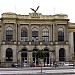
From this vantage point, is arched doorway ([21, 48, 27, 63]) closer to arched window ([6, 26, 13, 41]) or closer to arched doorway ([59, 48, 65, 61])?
arched window ([6, 26, 13, 41])

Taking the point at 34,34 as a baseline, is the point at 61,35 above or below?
below

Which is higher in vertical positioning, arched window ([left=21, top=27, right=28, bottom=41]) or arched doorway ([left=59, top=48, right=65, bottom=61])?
arched window ([left=21, top=27, right=28, bottom=41])

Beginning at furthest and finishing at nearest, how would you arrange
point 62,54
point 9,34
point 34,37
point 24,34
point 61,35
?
point 34,37
point 61,35
point 24,34
point 62,54
point 9,34

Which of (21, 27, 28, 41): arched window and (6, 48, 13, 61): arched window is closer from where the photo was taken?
(6, 48, 13, 61): arched window

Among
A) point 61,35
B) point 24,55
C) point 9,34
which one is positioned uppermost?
point 9,34

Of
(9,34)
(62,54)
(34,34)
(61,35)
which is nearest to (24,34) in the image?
(34,34)

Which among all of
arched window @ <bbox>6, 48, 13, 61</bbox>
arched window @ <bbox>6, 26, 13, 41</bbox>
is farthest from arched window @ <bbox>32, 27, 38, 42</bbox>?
arched window @ <bbox>6, 48, 13, 61</bbox>

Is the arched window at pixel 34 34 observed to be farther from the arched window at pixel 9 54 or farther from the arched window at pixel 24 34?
the arched window at pixel 9 54

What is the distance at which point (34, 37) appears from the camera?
83375mm

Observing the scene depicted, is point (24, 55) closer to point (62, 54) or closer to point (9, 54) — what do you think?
point (9, 54)

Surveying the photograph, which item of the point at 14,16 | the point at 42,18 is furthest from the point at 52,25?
the point at 14,16

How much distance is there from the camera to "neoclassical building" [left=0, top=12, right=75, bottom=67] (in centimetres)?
8106

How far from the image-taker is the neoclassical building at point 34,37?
266 feet

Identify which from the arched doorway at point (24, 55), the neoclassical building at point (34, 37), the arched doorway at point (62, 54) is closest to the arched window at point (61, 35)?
the neoclassical building at point (34, 37)
